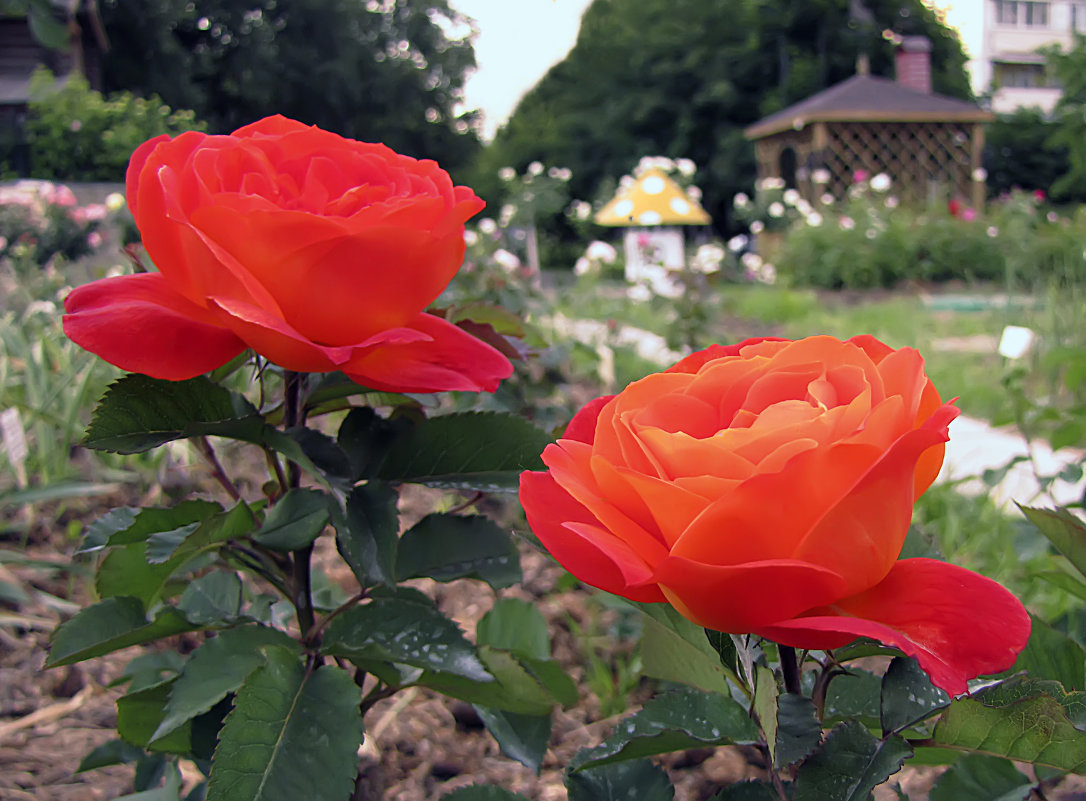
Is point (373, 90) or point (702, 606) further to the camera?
point (373, 90)

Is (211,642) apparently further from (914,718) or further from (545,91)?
(545,91)

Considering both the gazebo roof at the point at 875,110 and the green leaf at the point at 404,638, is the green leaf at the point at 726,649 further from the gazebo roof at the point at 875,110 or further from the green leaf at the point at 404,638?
the gazebo roof at the point at 875,110

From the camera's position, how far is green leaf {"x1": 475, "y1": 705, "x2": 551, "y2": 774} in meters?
0.58

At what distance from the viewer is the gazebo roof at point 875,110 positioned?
11.7m

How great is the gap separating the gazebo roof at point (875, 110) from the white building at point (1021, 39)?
19846mm

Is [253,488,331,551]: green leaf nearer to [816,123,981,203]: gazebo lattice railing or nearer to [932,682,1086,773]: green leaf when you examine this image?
[932,682,1086,773]: green leaf

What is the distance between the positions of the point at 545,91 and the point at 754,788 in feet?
64.6

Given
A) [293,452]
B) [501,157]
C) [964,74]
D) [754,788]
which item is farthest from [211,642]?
[964,74]

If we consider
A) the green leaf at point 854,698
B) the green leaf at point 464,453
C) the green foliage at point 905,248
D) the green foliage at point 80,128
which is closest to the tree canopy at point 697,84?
the green foliage at point 80,128

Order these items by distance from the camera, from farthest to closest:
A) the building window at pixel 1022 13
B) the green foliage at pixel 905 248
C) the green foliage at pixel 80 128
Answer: the building window at pixel 1022 13 < the green foliage at pixel 80 128 < the green foliage at pixel 905 248

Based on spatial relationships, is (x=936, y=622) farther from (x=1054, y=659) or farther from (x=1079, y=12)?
(x=1079, y=12)

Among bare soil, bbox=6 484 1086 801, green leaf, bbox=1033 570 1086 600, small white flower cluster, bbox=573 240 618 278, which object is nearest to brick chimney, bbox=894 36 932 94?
small white flower cluster, bbox=573 240 618 278

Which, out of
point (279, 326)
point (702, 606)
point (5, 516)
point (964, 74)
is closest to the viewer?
point (702, 606)

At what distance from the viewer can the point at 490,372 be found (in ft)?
1.58
